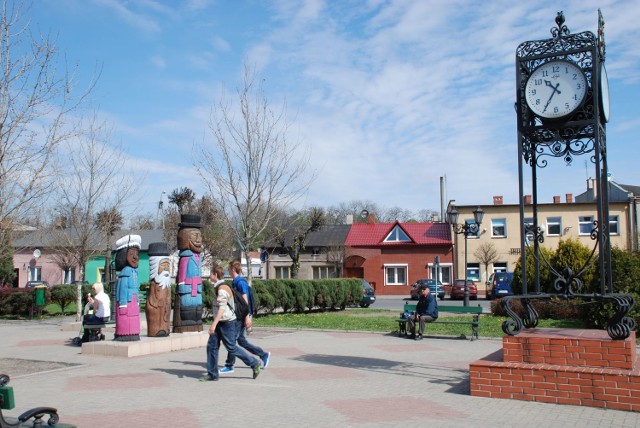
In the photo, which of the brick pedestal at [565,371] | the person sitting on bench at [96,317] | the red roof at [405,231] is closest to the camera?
the brick pedestal at [565,371]

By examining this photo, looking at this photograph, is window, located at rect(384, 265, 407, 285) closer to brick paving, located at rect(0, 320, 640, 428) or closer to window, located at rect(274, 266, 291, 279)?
window, located at rect(274, 266, 291, 279)

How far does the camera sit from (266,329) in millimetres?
17781

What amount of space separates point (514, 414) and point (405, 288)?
4459cm

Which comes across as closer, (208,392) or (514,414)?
(514,414)

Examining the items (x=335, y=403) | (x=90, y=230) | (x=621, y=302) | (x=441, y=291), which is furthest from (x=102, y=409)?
(x=441, y=291)

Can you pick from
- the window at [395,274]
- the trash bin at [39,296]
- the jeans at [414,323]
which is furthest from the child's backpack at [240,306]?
the window at [395,274]

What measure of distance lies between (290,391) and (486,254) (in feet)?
135

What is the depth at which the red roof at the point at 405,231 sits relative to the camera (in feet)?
168

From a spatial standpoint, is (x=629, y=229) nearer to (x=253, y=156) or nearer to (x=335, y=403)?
(x=253, y=156)

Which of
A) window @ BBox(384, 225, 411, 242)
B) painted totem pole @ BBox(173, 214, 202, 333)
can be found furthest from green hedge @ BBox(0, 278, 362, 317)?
window @ BBox(384, 225, 411, 242)

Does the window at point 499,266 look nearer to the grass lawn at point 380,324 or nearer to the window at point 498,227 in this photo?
the window at point 498,227

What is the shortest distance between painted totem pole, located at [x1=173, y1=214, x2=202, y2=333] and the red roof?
1486 inches

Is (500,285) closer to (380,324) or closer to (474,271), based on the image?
(474,271)

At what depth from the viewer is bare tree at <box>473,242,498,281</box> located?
47.8 meters
